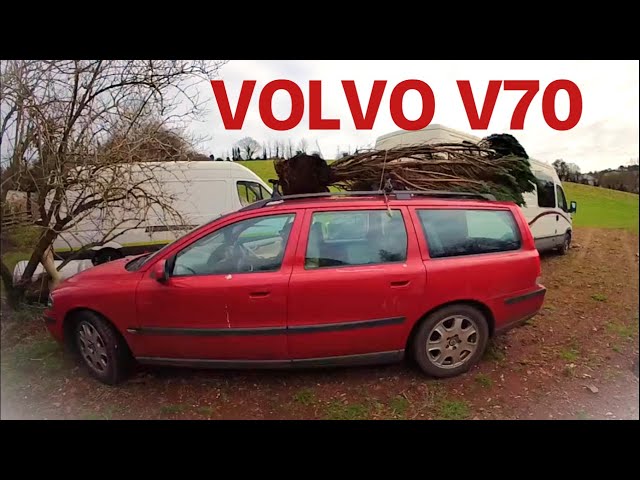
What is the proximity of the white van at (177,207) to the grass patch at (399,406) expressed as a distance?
1.62 m

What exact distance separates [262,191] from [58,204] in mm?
1520

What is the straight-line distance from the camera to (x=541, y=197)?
224cm

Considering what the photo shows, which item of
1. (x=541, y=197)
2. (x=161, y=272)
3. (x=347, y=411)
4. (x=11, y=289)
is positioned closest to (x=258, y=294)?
(x=161, y=272)

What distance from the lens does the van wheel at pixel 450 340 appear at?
186cm

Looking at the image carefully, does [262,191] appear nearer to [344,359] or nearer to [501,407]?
[344,359]

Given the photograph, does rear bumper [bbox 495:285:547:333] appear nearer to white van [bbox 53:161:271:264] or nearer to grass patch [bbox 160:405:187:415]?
white van [bbox 53:161:271:264]

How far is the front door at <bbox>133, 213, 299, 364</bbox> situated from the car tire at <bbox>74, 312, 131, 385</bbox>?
15 cm

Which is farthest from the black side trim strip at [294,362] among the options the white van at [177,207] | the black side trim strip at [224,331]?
the white van at [177,207]

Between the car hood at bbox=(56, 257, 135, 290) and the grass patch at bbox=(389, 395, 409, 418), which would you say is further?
the car hood at bbox=(56, 257, 135, 290)

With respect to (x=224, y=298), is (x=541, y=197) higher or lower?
higher

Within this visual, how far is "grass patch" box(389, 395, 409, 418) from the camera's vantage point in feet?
5.89

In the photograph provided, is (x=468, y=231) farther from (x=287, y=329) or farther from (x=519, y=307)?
(x=287, y=329)

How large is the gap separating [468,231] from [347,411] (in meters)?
1.35

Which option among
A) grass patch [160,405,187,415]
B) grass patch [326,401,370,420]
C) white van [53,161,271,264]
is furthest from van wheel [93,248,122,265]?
grass patch [326,401,370,420]
